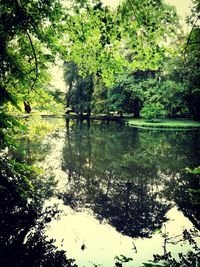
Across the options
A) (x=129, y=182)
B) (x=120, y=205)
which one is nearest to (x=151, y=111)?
(x=129, y=182)

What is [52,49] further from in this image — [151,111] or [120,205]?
[151,111]

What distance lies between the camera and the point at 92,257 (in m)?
4.88

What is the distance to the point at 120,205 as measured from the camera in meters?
7.40

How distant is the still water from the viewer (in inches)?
204

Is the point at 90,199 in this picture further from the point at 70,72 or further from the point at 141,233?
the point at 70,72

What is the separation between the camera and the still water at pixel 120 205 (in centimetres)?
517

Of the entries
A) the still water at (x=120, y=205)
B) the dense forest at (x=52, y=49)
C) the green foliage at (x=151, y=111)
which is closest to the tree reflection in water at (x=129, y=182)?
the still water at (x=120, y=205)

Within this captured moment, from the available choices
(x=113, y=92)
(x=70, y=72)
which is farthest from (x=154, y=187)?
(x=70, y=72)

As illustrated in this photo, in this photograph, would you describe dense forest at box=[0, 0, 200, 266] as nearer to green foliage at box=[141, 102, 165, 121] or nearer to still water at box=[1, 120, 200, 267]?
still water at box=[1, 120, 200, 267]

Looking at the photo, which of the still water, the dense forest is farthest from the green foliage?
the dense forest

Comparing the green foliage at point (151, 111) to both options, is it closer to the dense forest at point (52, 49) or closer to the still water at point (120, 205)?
the still water at point (120, 205)

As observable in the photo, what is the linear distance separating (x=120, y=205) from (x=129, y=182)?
235 cm

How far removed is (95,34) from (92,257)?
4.79 metres

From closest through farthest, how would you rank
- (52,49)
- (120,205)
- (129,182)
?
(52,49) → (120,205) → (129,182)
